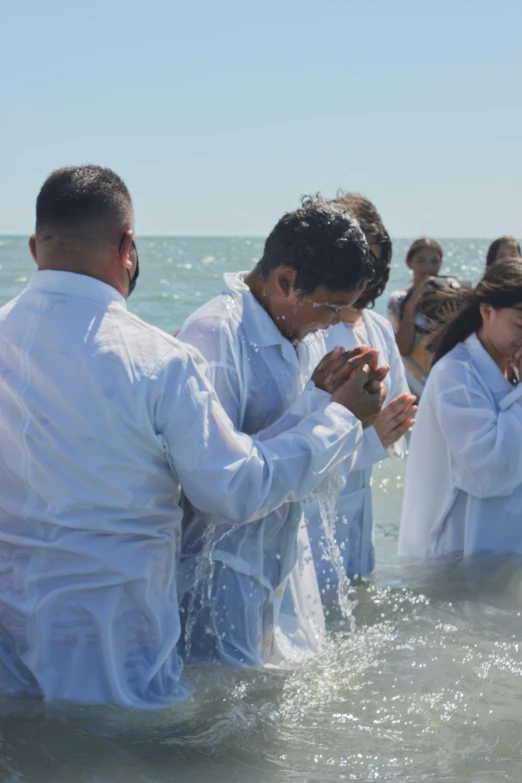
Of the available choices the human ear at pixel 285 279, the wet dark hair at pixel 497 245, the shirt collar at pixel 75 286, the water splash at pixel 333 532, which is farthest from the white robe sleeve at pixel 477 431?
the wet dark hair at pixel 497 245

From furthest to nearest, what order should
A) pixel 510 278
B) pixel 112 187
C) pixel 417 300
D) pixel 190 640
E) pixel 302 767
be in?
pixel 417 300, pixel 510 278, pixel 190 640, pixel 302 767, pixel 112 187

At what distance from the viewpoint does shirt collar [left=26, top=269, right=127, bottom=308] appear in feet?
8.94

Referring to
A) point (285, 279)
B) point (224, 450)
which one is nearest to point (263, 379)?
point (285, 279)

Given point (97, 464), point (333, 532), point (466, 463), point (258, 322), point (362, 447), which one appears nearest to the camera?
point (97, 464)

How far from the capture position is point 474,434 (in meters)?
4.46

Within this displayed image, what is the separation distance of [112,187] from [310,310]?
29.6 inches

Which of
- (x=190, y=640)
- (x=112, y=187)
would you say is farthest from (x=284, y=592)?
(x=112, y=187)

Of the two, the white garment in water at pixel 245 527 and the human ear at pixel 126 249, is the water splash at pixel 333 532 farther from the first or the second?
the human ear at pixel 126 249

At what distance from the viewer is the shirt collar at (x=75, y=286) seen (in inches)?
107

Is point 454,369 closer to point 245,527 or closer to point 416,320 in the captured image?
point 245,527

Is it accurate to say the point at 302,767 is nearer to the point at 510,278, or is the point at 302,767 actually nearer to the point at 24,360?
the point at 24,360

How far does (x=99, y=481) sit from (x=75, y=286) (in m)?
0.51

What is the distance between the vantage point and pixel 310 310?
10.6ft

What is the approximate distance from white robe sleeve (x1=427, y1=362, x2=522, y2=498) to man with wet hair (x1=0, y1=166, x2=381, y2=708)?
68.8 inches
